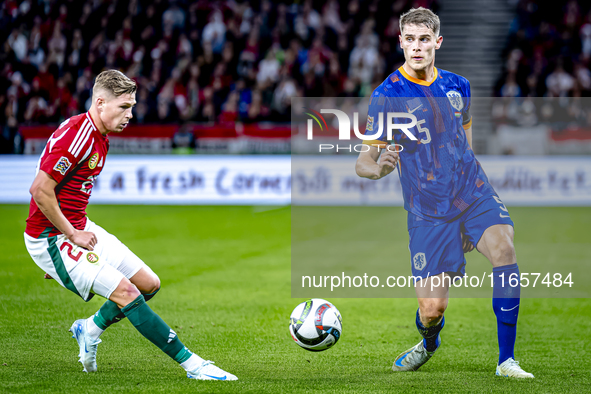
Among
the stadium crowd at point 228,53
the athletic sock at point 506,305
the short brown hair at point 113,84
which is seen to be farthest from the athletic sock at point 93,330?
the stadium crowd at point 228,53

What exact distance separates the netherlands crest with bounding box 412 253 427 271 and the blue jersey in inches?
10.8

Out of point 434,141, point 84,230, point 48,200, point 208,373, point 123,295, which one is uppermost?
point 434,141

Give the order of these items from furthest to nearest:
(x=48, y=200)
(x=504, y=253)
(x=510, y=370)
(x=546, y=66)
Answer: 1. (x=546, y=66)
2. (x=510, y=370)
3. (x=504, y=253)
4. (x=48, y=200)

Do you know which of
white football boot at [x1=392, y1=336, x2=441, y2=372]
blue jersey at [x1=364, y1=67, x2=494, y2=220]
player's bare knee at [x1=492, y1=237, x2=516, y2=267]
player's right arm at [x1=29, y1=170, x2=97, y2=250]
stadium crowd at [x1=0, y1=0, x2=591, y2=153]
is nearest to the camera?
player's right arm at [x1=29, y1=170, x2=97, y2=250]

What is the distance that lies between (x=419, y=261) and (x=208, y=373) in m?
1.58

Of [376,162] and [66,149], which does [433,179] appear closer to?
[376,162]

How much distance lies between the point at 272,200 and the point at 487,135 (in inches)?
185

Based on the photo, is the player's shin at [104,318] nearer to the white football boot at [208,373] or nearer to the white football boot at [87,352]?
the white football boot at [87,352]

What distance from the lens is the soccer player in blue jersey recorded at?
4379mm

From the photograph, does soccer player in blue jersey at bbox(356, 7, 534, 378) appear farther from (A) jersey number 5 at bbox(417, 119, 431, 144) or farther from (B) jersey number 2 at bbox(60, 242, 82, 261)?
(B) jersey number 2 at bbox(60, 242, 82, 261)

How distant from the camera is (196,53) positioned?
17891 millimetres

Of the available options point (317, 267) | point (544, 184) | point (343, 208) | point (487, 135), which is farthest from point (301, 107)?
point (317, 267)

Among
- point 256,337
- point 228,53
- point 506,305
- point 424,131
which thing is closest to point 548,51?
point 228,53

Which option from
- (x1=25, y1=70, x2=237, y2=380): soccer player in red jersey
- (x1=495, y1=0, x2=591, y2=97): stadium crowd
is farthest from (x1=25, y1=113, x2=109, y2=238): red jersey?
(x1=495, y1=0, x2=591, y2=97): stadium crowd
